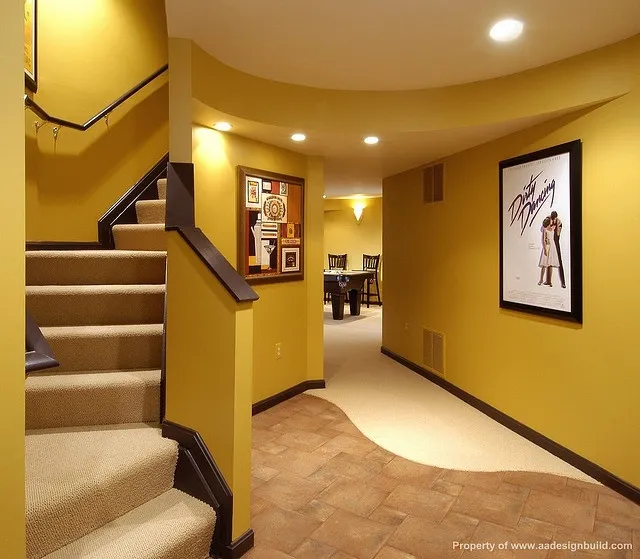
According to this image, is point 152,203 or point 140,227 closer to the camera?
point 140,227

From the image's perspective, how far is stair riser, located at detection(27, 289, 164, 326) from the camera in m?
2.75

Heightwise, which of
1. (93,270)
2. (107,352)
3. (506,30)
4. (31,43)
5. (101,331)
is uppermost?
(31,43)

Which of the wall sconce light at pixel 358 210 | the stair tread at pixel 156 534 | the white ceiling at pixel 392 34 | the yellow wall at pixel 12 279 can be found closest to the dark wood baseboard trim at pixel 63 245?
the white ceiling at pixel 392 34

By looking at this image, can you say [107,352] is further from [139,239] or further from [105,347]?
[139,239]

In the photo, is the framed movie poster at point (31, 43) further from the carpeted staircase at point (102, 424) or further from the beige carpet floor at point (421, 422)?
the beige carpet floor at point (421, 422)

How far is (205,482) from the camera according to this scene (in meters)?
2.15

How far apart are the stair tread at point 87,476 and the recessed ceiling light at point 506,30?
271 centimetres

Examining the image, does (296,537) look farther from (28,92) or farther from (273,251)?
(28,92)

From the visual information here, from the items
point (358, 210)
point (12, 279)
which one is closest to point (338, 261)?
point (358, 210)

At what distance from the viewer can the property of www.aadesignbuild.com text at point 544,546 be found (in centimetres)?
222

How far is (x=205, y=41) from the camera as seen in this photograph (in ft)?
9.51

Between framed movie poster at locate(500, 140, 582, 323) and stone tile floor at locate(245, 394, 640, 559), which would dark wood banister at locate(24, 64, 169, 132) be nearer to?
stone tile floor at locate(245, 394, 640, 559)

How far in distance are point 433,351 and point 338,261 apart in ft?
21.4

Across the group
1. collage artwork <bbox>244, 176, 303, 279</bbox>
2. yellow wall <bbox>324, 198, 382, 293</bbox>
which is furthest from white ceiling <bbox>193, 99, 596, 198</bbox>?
yellow wall <bbox>324, 198, 382, 293</bbox>
